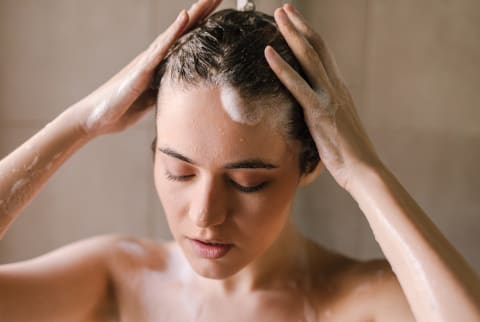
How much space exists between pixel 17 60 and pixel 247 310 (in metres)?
0.72

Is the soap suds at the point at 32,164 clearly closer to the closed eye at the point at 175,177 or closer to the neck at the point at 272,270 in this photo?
the closed eye at the point at 175,177

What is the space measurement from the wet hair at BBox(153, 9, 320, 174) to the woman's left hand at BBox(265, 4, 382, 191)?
0.02 m

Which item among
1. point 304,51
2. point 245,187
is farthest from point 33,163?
point 304,51

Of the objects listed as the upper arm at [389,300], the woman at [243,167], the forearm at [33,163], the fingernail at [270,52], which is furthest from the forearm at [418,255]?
the forearm at [33,163]

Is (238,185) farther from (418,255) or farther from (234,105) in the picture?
(418,255)

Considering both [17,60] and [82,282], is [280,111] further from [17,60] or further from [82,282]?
[17,60]

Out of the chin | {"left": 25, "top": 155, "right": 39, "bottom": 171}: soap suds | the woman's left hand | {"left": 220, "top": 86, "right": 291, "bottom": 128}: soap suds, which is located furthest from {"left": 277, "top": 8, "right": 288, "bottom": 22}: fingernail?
{"left": 25, "top": 155, "right": 39, "bottom": 171}: soap suds

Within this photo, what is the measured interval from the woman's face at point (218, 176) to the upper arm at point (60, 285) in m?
0.25

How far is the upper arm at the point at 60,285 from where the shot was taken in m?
0.87

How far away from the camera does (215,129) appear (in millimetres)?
755

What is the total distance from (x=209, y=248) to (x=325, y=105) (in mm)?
266

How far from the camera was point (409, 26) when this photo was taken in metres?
1.14

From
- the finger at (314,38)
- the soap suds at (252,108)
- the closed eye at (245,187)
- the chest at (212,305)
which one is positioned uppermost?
the finger at (314,38)

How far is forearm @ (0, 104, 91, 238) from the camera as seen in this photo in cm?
88
